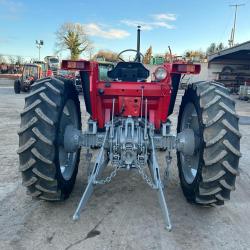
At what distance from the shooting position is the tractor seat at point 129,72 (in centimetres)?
454

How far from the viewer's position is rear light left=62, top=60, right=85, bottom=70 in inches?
140

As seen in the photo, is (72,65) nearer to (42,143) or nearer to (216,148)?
(42,143)

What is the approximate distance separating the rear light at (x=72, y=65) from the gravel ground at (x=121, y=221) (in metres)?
1.57

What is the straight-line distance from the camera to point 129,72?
4.59 metres

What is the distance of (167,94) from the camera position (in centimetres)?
382

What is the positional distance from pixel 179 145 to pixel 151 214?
0.86 meters

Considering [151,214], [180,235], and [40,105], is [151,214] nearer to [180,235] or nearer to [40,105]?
[180,235]

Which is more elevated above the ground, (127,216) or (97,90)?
(97,90)

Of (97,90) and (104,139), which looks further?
(97,90)

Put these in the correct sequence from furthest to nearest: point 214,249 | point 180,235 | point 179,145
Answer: point 179,145, point 180,235, point 214,249

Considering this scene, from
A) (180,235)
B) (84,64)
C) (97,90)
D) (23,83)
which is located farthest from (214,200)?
(23,83)

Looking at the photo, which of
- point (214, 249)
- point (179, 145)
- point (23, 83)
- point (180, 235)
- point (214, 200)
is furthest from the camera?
point (23, 83)

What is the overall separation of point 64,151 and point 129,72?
1.55 metres

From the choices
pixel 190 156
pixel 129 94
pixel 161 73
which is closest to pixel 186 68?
pixel 161 73
